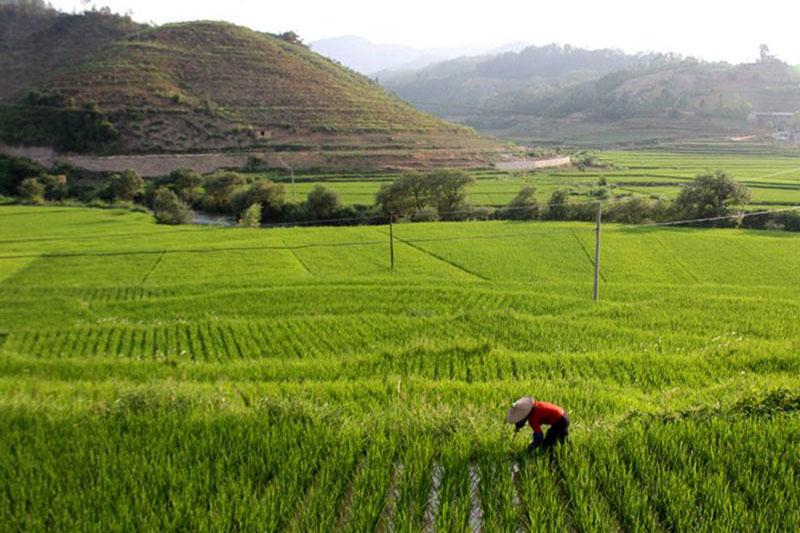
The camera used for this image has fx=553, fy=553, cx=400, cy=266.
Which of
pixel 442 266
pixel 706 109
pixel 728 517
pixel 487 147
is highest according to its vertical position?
pixel 706 109

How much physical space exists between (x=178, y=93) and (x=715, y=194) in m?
65.3

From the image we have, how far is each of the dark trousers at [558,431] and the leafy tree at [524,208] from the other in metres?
36.1

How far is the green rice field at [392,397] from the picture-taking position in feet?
14.3

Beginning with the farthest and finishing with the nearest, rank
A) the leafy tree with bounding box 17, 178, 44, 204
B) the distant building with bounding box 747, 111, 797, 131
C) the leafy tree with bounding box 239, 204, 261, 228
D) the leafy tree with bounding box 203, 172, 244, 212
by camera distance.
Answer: the distant building with bounding box 747, 111, 797, 131 → the leafy tree with bounding box 203, 172, 244, 212 → the leafy tree with bounding box 17, 178, 44, 204 → the leafy tree with bounding box 239, 204, 261, 228

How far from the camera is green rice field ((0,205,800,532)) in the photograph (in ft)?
14.3

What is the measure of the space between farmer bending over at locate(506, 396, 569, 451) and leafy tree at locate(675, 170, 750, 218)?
3448 centimetres

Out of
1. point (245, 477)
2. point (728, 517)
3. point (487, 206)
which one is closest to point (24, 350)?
point (245, 477)

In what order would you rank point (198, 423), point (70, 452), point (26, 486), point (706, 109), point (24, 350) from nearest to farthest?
point (26, 486) → point (70, 452) → point (198, 423) → point (24, 350) → point (706, 109)

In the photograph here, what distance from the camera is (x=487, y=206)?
43594mm

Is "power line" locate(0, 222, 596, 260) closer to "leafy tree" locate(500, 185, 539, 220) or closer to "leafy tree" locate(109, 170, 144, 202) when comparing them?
"leafy tree" locate(500, 185, 539, 220)

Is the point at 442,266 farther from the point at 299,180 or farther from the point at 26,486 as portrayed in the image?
the point at 299,180

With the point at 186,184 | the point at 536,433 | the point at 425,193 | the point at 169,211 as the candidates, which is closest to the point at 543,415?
the point at 536,433

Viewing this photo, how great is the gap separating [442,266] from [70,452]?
20844mm

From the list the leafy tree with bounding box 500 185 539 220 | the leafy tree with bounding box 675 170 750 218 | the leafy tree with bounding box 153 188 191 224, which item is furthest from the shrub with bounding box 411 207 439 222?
the leafy tree with bounding box 153 188 191 224
